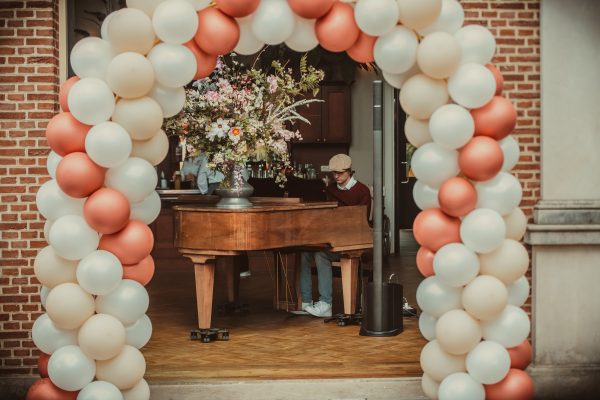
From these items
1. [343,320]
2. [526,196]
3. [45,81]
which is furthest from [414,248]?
[45,81]

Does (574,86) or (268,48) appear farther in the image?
(268,48)

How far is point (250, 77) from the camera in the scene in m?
7.29

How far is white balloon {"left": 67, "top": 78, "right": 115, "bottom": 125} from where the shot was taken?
170 inches

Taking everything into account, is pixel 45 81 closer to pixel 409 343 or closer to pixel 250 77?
pixel 250 77

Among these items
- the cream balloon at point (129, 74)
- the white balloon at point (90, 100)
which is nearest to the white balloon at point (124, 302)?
the white balloon at point (90, 100)

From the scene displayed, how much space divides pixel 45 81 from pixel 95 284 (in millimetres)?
1853

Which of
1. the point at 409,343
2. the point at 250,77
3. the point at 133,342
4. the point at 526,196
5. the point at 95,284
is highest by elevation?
the point at 250,77

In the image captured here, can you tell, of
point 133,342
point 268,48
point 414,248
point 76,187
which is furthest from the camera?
point 414,248

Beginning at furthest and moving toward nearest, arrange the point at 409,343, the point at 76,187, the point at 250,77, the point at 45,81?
the point at 250,77
the point at 409,343
the point at 45,81
the point at 76,187

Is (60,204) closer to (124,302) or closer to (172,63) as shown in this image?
(124,302)

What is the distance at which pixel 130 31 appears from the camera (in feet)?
14.4

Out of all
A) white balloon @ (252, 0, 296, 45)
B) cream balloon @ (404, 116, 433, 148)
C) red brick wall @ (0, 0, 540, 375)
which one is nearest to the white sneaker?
red brick wall @ (0, 0, 540, 375)

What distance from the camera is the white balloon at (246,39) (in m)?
4.57

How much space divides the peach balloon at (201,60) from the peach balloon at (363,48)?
2.59ft
